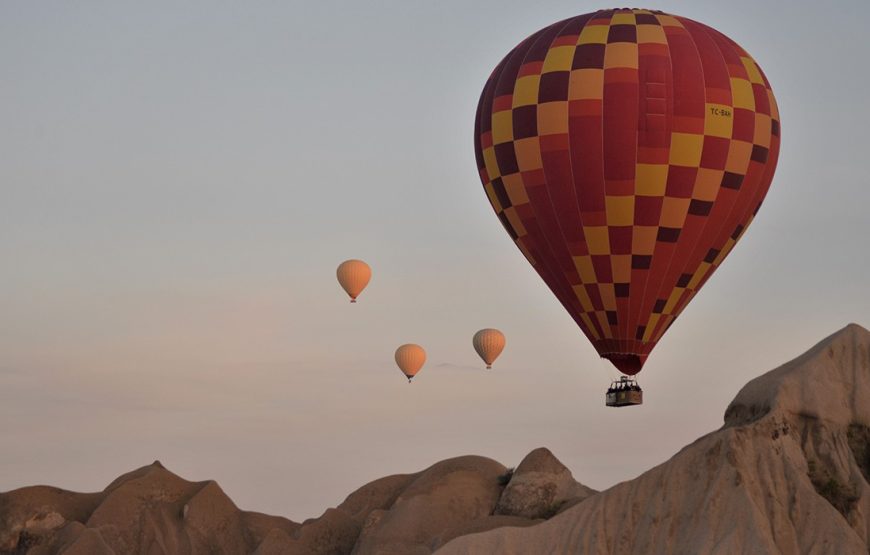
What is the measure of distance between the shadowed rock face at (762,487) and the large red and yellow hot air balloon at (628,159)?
13743mm

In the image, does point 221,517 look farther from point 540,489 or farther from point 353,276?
point 353,276

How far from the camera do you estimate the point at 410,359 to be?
95.8 meters

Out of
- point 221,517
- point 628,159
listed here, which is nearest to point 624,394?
point 628,159

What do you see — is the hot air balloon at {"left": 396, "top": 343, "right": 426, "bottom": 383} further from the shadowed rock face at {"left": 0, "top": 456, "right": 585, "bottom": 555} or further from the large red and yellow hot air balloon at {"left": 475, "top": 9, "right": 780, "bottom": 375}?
the large red and yellow hot air balloon at {"left": 475, "top": 9, "right": 780, "bottom": 375}

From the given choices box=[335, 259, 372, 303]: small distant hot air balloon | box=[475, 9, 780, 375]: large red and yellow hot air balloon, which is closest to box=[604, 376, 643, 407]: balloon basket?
box=[475, 9, 780, 375]: large red and yellow hot air balloon

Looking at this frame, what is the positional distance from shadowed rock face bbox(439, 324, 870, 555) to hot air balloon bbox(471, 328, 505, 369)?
339 inches

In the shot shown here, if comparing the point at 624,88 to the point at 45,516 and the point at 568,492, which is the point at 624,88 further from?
the point at 45,516

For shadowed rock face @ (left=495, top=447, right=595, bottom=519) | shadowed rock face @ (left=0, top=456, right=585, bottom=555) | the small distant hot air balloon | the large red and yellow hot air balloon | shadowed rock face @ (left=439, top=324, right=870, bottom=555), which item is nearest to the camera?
the large red and yellow hot air balloon

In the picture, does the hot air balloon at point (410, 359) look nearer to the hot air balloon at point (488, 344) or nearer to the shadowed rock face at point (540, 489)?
the hot air balloon at point (488, 344)

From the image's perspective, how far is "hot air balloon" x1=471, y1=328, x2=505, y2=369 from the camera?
88312mm

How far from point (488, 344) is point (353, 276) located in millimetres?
7673

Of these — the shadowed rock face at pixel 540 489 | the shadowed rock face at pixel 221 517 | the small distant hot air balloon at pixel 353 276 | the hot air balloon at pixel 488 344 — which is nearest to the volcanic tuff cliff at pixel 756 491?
the shadowed rock face at pixel 540 489

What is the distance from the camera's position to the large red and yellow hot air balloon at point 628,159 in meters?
66.3

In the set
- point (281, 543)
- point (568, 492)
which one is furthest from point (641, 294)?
point (281, 543)
